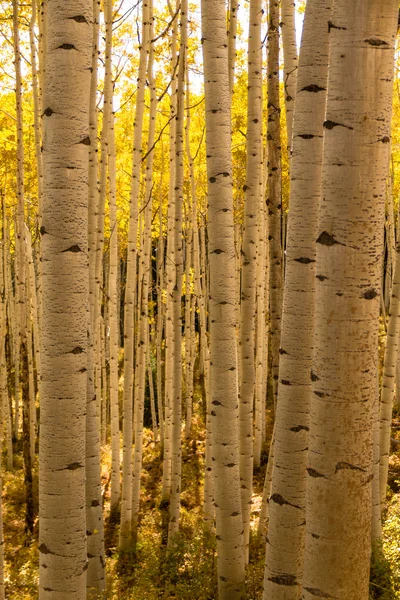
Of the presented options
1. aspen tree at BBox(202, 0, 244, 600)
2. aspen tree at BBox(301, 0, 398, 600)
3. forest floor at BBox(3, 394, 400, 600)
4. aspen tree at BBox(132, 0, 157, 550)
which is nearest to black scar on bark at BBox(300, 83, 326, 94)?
aspen tree at BBox(301, 0, 398, 600)

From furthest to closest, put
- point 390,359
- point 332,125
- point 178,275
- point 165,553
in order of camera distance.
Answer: point 165,553, point 390,359, point 178,275, point 332,125

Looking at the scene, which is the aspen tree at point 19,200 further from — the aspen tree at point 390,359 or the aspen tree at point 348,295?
the aspen tree at point 348,295

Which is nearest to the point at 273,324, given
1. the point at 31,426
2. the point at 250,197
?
the point at 250,197

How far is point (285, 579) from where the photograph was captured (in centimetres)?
211

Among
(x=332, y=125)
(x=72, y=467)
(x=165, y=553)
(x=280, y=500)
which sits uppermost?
(x=332, y=125)

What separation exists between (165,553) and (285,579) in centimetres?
335

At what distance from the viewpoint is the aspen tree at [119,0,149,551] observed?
4.57m

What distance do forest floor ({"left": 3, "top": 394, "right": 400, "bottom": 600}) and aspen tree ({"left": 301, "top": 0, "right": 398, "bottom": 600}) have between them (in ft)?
7.09

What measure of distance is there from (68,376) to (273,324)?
1599mm

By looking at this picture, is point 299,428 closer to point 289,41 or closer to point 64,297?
point 64,297

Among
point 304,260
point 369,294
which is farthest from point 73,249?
point 369,294

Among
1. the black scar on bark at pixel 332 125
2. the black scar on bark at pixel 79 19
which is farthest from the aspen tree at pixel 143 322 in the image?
the black scar on bark at pixel 332 125

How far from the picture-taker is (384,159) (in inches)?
50.5

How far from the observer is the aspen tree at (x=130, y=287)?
457 centimetres
